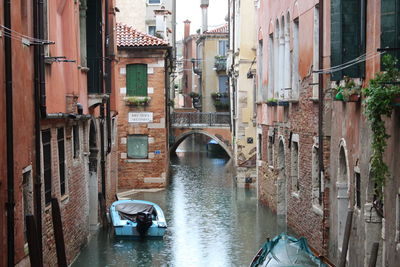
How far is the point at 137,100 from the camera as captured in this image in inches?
1089

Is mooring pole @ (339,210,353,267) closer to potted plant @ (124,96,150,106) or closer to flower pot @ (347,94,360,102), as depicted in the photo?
flower pot @ (347,94,360,102)

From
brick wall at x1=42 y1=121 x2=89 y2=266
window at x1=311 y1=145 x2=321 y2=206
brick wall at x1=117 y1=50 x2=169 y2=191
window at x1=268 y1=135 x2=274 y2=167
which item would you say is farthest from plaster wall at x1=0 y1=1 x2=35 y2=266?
brick wall at x1=117 y1=50 x2=169 y2=191

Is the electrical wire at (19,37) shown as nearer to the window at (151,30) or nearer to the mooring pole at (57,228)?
the mooring pole at (57,228)

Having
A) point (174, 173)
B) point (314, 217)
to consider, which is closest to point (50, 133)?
point (314, 217)

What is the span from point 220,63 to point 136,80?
69.8ft

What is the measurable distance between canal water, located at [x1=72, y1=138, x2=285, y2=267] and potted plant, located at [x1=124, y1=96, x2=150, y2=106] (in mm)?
3261

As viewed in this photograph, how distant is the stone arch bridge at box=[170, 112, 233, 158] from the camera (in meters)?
37.8

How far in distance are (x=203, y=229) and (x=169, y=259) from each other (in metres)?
3.75

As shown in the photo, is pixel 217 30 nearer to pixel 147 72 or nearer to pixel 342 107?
pixel 147 72

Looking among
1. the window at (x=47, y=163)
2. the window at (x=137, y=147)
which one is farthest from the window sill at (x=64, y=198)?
the window at (x=137, y=147)

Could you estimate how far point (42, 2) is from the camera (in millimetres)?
11500

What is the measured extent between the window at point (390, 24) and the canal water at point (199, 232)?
23.7ft

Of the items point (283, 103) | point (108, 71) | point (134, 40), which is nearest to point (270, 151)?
point (283, 103)

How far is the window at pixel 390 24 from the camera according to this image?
877 centimetres
